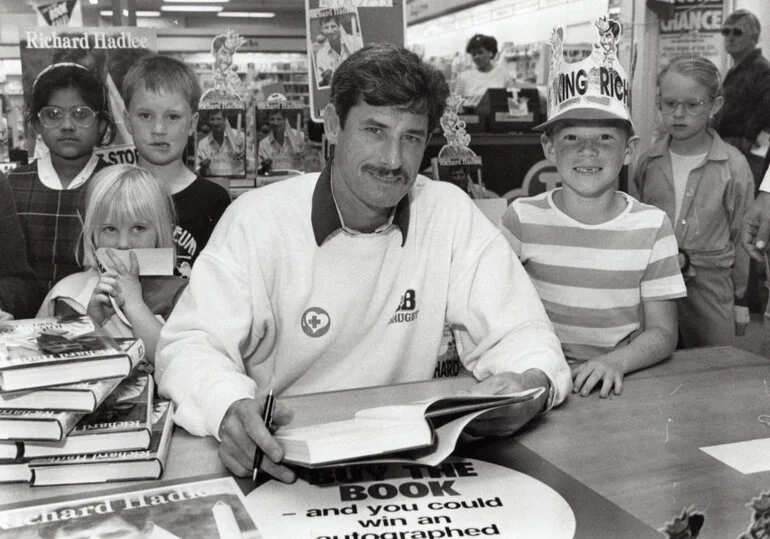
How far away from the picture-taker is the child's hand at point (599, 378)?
1.52 meters

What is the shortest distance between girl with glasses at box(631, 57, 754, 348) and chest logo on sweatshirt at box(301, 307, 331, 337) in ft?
5.60

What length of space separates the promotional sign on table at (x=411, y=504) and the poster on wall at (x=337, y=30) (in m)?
1.45

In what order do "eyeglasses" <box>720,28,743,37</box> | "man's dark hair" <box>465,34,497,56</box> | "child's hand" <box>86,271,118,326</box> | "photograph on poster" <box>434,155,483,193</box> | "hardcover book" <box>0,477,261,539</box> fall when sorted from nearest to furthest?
"hardcover book" <box>0,477,261,539</box>, "child's hand" <box>86,271,118,326</box>, "photograph on poster" <box>434,155,483,193</box>, "eyeglasses" <box>720,28,743,37</box>, "man's dark hair" <box>465,34,497,56</box>

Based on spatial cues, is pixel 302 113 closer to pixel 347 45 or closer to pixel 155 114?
pixel 347 45

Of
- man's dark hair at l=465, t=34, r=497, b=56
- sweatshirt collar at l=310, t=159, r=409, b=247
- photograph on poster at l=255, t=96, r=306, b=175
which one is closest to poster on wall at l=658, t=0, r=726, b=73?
photograph on poster at l=255, t=96, r=306, b=175

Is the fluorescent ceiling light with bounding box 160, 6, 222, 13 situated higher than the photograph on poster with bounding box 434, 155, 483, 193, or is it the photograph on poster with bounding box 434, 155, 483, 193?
the fluorescent ceiling light with bounding box 160, 6, 222, 13

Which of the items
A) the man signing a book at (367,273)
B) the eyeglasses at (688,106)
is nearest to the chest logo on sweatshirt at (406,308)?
the man signing a book at (367,273)

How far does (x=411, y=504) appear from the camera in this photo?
1058mm

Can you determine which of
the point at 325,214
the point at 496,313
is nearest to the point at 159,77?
the point at 325,214

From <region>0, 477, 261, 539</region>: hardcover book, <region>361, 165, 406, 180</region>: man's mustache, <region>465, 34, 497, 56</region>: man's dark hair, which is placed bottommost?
<region>0, 477, 261, 539</region>: hardcover book

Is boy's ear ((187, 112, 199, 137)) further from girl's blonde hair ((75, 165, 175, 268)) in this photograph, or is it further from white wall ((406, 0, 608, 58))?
white wall ((406, 0, 608, 58))

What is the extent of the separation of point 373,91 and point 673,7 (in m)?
2.56

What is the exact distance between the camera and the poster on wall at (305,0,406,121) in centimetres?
234

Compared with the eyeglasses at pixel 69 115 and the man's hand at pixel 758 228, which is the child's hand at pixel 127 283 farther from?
Result: the man's hand at pixel 758 228
